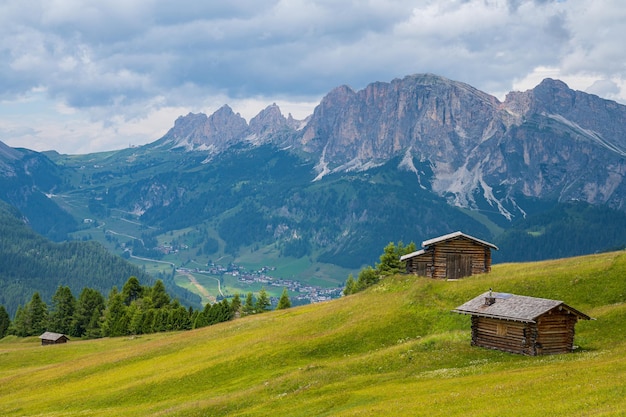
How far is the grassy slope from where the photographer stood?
32375mm

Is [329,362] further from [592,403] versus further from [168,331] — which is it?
[168,331]

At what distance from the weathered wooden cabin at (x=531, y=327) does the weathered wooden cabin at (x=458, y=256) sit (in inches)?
1026

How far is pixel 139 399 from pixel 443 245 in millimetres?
42245

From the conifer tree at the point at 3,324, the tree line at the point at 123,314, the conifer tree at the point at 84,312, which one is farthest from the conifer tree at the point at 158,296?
the conifer tree at the point at 3,324

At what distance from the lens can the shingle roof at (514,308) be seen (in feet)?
151

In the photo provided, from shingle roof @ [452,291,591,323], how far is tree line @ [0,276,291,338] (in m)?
78.1

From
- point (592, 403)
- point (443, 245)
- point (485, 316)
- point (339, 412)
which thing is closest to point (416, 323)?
point (485, 316)

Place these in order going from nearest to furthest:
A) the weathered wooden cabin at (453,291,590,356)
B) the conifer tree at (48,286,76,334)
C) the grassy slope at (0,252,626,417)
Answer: the grassy slope at (0,252,626,417)
the weathered wooden cabin at (453,291,590,356)
the conifer tree at (48,286,76,334)

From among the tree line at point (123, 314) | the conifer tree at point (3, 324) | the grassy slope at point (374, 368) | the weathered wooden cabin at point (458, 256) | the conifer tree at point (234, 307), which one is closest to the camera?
the grassy slope at point (374, 368)

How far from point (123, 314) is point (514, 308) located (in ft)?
309

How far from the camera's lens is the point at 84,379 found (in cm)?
6594

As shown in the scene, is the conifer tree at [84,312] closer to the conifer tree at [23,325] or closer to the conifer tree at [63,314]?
the conifer tree at [63,314]

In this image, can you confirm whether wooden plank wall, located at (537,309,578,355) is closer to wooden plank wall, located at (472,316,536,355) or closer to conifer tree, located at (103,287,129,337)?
wooden plank wall, located at (472,316,536,355)

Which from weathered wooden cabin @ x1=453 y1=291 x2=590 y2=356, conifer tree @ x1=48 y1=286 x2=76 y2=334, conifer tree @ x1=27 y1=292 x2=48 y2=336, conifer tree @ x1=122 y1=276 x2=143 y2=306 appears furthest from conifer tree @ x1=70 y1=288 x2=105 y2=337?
weathered wooden cabin @ x1=453 y1=291 x2=590 y2=356
